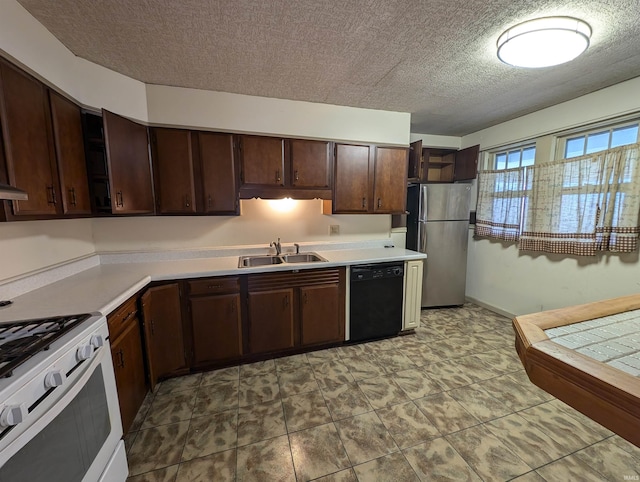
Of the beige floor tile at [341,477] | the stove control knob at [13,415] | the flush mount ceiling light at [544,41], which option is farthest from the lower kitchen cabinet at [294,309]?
the flush mount ceiling light at [544,41]

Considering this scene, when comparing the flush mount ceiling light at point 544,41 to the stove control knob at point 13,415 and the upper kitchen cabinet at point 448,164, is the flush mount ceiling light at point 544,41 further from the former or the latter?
the stove control knob at point 13,415

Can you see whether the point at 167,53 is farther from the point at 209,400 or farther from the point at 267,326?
the point at 209,400

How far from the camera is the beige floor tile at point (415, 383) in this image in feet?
6.44

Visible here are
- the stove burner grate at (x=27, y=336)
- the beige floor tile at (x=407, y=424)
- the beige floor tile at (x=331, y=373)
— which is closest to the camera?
the stove burner grate at (x=27, y=336)

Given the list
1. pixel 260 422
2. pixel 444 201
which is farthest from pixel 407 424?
pixel 444 201

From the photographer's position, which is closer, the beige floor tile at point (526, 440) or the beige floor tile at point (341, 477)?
the beige floor tile at point (341, 477)

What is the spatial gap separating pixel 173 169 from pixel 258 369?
6.38ft

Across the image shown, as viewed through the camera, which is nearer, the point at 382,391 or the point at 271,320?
the point at 382,391

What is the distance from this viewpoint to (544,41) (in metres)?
1.53

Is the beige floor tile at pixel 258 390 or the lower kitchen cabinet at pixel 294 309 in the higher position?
the lower kitchen cabinet at pixel 294 309

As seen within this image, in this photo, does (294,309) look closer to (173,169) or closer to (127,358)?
(127,358)

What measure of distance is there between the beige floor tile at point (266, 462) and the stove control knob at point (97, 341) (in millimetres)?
982

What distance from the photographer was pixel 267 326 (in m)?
2.30

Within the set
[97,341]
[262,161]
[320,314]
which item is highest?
[262,161]
